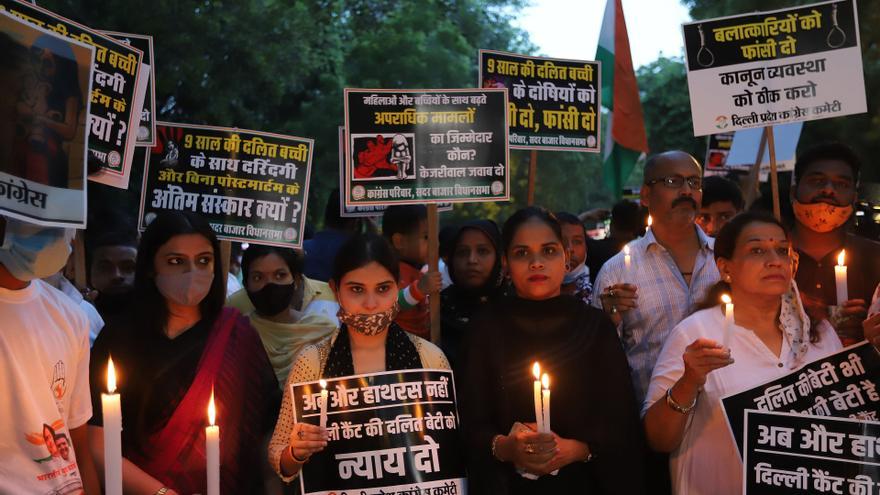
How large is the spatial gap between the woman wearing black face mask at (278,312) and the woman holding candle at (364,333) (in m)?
1.43

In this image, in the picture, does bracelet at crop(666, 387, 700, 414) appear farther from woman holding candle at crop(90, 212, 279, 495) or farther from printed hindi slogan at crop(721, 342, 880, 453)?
woman holding candle at crop(90, 212, 279, 495)

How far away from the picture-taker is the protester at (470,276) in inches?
217

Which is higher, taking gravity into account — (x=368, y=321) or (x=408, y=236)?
(x=408, y=236)

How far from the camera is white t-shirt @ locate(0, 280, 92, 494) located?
2.96 m

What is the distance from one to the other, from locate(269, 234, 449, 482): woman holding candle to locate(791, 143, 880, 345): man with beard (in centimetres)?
201

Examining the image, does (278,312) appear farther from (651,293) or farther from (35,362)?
A: (35,362)

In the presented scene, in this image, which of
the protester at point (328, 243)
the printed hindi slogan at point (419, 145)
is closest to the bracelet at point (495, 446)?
the printed hindi slogan at point (419, 145)

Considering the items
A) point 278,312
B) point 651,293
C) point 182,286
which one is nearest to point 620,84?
point 651,293

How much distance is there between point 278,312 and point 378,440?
6.23ft

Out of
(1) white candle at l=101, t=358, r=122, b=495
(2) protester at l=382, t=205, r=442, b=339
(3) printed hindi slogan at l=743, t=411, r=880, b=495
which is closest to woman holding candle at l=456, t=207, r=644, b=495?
(3) printed hindi slogan at l=743, t=411, r=880, b=495

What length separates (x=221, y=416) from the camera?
164 inches

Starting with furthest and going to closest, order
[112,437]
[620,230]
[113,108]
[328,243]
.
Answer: [620,230], [328,243], [113,108], [112,437]

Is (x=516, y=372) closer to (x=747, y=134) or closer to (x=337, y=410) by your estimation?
(x=337, y=410)

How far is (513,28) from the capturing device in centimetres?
4050
